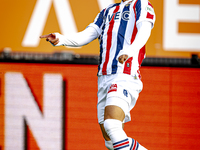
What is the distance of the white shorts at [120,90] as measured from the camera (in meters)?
2.80

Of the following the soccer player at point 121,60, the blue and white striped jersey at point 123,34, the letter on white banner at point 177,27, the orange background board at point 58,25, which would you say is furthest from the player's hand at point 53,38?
the letter on white banner at point 177,27

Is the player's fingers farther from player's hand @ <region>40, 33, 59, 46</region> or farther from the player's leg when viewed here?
the player's leg

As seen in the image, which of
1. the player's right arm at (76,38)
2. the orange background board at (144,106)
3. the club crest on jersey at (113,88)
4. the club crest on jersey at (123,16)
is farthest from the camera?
the orange background board at (144,106)

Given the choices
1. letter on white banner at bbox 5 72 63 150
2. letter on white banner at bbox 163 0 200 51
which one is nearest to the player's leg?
letter on white banner at bbox 5 72 63 150

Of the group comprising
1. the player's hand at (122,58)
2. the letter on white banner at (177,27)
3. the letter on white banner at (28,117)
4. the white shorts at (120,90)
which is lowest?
the letter on white banner at (28,117)

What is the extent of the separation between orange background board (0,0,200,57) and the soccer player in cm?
353

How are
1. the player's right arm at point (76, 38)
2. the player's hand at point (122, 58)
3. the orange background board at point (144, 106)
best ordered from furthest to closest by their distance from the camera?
the orange background board at point (144, 106)
the player's right arm at point (76, 38)
the player's hand at point (122, 58)

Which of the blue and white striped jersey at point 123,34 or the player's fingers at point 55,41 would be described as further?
the player's fingers at point 55,41

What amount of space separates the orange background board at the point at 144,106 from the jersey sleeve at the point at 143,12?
1.96m

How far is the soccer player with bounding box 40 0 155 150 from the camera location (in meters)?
2.72

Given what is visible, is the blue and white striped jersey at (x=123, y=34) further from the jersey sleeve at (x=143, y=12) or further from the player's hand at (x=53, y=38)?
the player's hand at (x=53, y=38)

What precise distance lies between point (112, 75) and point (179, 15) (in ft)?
13.7

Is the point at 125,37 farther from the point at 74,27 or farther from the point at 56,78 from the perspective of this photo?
the point at 74,27

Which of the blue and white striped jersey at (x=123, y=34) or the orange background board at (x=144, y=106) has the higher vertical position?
the blue and white striped jersey at (x=123, y=34)
